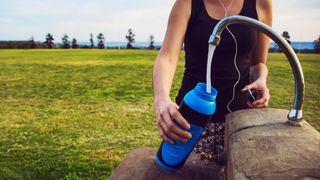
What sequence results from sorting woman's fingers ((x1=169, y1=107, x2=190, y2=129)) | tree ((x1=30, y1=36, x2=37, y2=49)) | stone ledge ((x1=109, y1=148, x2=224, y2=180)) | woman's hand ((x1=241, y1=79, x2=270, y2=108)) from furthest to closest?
tree ((x1=30, y1=36, x2=37, y2=49))
woman's hand ((x1=241, y1=79, x2=270, y2=108))
stone ledge ((x1=109, y1=148, x2=224, y2=180))
woman's fingers ((x1=169, y1=107, x2=190, y2=129))

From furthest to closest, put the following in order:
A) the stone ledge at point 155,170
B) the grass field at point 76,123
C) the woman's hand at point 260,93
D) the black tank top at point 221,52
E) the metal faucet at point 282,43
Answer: the grass field at point 76,123, the black tank top at point 221,52, the woman's hand at point 260,93, the stone ledge at point 155,170, the metal faucet at point 282,43

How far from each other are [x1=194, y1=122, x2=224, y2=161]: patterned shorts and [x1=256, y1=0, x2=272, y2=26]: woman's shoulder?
0.64 metres

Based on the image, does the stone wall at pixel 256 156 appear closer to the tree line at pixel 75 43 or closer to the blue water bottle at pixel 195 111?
the blue water bottle at pixel 195 111

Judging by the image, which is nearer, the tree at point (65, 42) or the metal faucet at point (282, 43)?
the metal faucet at point (282, 43)

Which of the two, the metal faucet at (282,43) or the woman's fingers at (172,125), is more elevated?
the metal faucet at (282,43)

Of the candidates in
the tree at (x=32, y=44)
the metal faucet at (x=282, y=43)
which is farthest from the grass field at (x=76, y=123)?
the tree at (x=32, y=44)

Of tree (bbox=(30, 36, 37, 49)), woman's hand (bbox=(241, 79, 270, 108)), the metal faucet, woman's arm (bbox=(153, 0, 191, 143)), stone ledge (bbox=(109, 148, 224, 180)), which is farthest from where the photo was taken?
tree (bbox=(30, 36, 37, 49))

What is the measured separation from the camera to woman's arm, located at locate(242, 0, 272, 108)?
1963mm

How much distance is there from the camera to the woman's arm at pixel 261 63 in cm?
196

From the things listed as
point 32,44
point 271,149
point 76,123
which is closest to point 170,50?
point 271,149

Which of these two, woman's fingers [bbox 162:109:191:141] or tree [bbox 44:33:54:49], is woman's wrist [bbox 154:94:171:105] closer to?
woman's fingers [bbox 162:109:191:141]

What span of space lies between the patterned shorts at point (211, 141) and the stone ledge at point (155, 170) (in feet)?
0.39

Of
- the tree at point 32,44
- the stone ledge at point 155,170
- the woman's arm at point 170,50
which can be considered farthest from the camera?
the tree at point 32,44

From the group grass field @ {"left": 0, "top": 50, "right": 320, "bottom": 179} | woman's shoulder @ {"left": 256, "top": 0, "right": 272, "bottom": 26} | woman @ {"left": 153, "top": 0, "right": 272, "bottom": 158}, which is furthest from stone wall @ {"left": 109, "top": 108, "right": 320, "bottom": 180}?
grass field @ {"left": 0, "top": 50, "right": 320, "bottom": 179}
